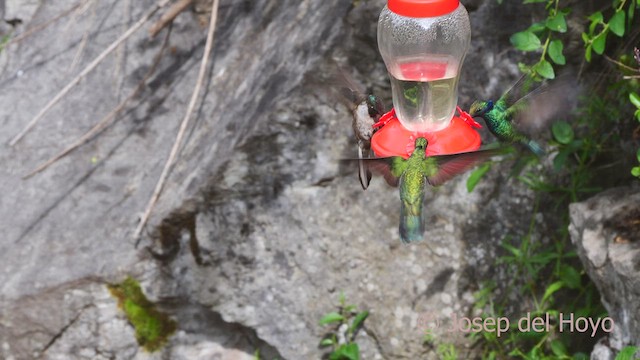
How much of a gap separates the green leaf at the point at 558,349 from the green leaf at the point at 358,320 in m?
0.83

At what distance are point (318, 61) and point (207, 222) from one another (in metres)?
0.87

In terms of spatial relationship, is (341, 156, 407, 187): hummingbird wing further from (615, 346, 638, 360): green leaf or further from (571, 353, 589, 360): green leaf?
(571, 353, 589, 360): green leaf

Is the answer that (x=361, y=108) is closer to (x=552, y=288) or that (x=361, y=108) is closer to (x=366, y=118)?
(x=366, y=118)

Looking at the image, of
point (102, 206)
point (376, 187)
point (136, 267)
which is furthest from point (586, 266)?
point (102, 206)

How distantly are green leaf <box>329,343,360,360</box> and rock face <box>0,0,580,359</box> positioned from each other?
90 millimetres

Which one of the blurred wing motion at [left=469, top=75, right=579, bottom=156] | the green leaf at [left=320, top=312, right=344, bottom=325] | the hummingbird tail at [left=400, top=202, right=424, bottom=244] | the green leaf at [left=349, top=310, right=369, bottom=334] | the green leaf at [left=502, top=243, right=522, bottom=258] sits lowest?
the green leaf at [left=349, top=310, right=369, bottom=334]

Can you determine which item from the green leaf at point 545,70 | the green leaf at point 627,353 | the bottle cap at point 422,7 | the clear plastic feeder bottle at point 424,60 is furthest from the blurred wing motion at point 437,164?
the green leaf at point 627,353

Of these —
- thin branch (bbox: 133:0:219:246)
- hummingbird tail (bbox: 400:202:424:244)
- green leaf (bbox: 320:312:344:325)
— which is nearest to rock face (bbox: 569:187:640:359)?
hummingbird tail (bbox: 400:202:424:244)

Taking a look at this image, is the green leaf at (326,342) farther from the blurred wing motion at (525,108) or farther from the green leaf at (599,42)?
the green leaf at (599,42)

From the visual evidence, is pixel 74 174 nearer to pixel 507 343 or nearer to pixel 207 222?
pixel 207 222

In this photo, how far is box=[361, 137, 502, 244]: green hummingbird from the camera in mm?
2053

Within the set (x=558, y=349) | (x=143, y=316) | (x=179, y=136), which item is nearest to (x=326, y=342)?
(x=143, y=316)

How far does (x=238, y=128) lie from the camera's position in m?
3.69

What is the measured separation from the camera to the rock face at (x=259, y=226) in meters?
3.61
